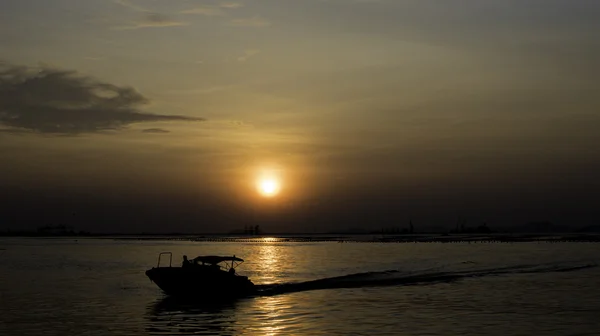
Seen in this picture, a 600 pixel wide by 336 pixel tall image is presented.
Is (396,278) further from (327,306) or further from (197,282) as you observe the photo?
(197,282)

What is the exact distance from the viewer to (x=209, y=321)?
39281mm

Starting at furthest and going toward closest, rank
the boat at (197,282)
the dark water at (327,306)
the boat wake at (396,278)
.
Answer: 1. the boat wake at (396,278)
2. the boat at (197,282)
3. the dark water at (327,306)

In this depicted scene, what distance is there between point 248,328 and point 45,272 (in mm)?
46410

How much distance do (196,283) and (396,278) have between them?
23905 mm

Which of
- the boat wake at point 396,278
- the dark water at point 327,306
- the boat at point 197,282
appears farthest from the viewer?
the boat wake at point 396,278

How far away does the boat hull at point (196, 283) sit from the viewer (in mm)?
49969

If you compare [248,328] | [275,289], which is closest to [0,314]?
[248,328]

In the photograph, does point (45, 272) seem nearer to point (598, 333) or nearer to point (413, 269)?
point (413, 269)

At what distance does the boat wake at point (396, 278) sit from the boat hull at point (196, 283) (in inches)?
138

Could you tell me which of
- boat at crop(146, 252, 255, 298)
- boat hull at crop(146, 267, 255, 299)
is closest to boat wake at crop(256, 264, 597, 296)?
boat at crop(146, 252, 255, 298)

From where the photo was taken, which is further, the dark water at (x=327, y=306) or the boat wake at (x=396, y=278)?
the boat wake at (x=396, y=278)

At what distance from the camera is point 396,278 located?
66375mm

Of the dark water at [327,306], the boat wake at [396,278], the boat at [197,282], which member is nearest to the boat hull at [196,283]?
the boat at [197,282]

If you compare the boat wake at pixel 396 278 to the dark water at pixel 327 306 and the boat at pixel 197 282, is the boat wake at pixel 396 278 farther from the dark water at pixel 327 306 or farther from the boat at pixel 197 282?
the boat at pixel 197 282
